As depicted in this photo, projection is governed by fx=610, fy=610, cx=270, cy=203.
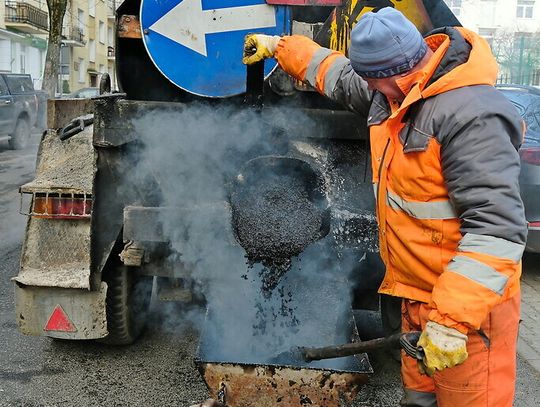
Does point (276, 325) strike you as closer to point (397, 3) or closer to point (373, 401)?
point (373, 401)

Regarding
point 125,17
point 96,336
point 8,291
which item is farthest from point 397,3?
point 8,291

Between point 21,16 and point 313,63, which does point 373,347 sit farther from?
point 21,16

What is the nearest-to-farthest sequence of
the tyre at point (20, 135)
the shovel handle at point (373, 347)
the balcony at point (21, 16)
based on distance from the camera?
the shovel handle at point (373, 347) < the tyre at point (20, 135) < the balcony at point (21, 16)

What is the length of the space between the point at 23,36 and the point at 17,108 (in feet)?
74.4

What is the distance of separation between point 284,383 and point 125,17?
1971 millimetres

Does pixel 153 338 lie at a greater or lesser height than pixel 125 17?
lesser

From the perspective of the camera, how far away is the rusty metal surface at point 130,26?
3.12 metres

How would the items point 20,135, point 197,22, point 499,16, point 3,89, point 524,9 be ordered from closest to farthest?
point 197,22 → point 3,89 → point 20,135 → point 499,16 → point 524,9

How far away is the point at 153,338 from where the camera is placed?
163 inches

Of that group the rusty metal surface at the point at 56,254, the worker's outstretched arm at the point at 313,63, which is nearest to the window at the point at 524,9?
the worker's outstretched arm at the point at 313,63

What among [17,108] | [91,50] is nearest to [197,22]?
[17,108]

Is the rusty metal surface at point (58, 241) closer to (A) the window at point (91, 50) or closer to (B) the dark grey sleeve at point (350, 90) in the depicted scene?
(B) the dark grey sleeve at point (350, 90)

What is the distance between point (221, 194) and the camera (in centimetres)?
307

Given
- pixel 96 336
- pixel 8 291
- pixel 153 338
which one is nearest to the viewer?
pixel 96 336
